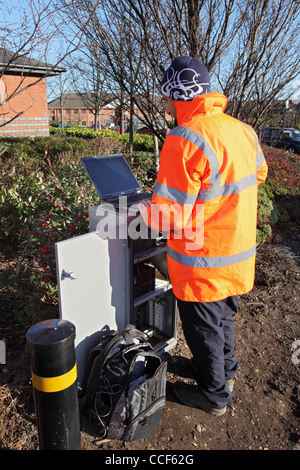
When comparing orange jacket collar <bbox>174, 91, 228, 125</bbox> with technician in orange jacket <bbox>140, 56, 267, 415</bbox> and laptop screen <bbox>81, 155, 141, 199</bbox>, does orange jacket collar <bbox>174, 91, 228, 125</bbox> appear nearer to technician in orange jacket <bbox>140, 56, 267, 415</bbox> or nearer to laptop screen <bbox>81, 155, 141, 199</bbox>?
technician in orange jacket <bbox>140, 56, 267, 415</bbox>

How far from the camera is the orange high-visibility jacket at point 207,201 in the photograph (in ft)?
6.80

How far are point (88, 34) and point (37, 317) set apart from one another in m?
2.97

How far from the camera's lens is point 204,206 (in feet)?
7.13

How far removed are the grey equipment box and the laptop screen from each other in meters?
0.15

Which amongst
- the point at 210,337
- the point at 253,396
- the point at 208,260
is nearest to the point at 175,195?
the point at 208,260

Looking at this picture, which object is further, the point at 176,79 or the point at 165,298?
the point at 165,298

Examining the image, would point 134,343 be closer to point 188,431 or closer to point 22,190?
point 188,431

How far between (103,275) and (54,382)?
2.74ft

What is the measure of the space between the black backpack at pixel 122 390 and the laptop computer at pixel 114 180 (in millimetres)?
973

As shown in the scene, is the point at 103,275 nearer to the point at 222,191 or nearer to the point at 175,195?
the point at 175,195

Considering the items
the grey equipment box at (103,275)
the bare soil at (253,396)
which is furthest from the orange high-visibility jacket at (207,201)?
the bare soil at (253,396)

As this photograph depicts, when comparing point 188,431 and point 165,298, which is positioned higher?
point 165,298

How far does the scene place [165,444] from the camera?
7.89ft
